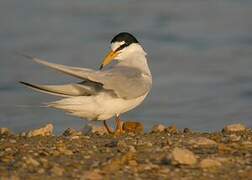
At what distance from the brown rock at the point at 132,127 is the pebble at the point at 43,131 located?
996 millimetres

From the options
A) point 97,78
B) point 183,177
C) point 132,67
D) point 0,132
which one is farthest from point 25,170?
point 132,67

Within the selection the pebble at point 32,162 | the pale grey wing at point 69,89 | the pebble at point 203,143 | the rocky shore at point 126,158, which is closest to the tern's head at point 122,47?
the pale grey wing at point 69,89

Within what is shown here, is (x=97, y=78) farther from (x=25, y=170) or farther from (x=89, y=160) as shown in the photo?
(x=25, y=170)

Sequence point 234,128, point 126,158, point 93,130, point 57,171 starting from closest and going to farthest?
point 57,171 → point 126,158 → point 234,128 → point 93,130

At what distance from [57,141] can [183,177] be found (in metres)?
2.52

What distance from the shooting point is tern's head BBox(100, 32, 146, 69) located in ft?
33.7

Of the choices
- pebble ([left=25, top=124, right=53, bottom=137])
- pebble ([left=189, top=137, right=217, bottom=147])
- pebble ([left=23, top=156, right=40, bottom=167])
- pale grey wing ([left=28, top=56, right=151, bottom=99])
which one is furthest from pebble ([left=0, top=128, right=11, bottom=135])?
pebble ([left=23, top=156, right=40, bottom=167])

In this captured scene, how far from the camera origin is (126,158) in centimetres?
603

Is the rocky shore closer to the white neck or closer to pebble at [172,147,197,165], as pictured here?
pebble at [172,147,197,165]

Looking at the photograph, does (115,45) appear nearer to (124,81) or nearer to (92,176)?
(124,81)

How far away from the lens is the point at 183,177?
18.1 feet

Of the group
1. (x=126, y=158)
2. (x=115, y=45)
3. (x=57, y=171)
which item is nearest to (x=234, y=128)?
(x=115, y=45)

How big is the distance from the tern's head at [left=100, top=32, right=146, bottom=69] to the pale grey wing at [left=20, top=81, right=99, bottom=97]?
1391 millimetres

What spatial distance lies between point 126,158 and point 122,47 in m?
4.41
